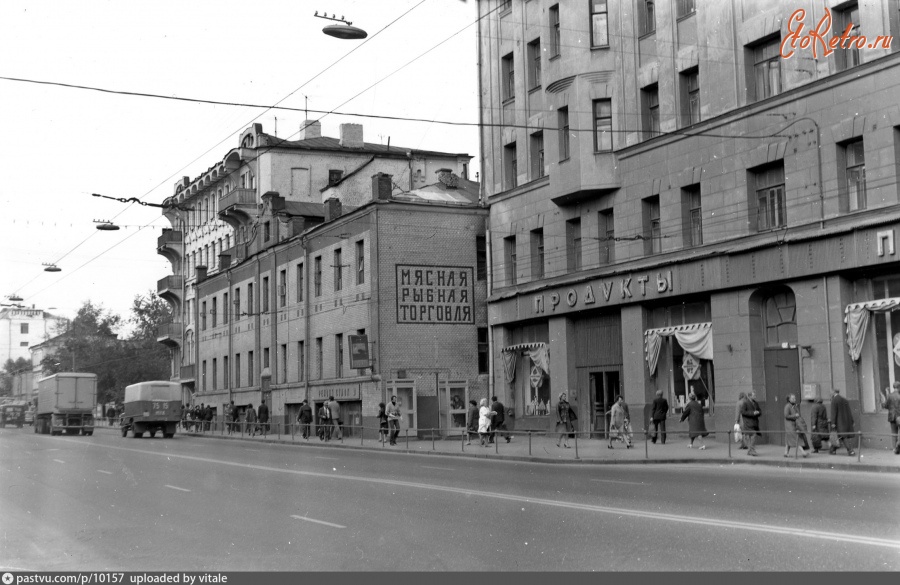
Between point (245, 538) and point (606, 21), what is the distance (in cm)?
2566

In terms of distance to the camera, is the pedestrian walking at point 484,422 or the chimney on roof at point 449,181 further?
the chimney on roof at point 449,181

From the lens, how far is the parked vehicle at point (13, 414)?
250ft

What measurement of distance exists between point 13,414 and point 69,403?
2402 centimetres

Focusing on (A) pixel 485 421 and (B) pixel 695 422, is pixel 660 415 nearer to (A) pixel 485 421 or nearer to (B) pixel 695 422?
(B) pixel 695 422

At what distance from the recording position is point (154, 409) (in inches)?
1939

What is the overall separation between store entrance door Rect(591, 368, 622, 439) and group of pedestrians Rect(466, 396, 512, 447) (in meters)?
3.14

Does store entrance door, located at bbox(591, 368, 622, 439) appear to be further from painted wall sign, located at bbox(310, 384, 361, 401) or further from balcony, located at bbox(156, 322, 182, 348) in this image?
balcony, located at bbox(156, 322, 182, 348)

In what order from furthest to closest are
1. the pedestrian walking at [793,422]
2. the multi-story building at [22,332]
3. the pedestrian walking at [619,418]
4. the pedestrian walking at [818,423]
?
the multi-story building at [22,332] < the pedestrian walking at [619,418] < the pedestrian walking at [793,422] < the pedestrian walking at [818,423]

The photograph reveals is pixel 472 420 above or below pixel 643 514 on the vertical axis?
above

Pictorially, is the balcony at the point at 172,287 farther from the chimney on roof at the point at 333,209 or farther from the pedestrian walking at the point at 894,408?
the pedestrian walking at the point at 894,408

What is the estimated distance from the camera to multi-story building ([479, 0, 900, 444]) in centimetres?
2462

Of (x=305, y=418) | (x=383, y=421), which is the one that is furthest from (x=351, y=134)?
(x=383, y=421)

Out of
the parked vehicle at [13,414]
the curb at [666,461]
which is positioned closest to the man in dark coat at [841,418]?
the curb at [666,461]

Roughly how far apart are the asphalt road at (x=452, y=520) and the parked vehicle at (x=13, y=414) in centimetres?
5974
